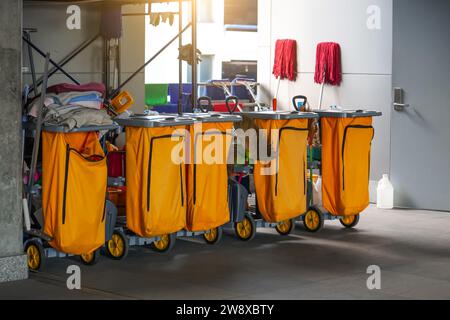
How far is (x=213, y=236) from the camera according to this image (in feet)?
23.8

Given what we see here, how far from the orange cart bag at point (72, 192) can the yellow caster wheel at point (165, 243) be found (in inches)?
30.5

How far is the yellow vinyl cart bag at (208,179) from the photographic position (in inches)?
266

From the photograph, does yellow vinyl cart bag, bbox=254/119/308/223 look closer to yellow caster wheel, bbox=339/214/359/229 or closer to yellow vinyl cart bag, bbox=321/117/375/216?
yellow vinyl cart bag, bbox=321/117/375/216

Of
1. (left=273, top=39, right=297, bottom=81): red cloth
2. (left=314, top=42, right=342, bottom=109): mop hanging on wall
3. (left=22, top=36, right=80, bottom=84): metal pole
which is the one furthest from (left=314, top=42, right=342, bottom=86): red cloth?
(left=22, top=36, right=80, bottom=84): metal pole

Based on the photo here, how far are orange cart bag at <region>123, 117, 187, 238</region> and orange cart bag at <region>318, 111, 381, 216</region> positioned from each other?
160 cm

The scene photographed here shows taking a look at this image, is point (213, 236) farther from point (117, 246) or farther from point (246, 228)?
point (117, 246)

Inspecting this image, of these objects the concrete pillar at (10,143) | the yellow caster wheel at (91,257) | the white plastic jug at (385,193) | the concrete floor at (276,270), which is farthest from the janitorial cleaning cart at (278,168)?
the concrete pillar at (10,143)

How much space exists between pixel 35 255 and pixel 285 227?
7.52 ft

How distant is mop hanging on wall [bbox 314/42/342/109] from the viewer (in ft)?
32.1

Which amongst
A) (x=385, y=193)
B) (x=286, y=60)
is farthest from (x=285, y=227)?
(x=286, y=60)

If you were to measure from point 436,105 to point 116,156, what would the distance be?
346cm

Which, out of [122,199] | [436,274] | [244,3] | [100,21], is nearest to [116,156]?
[122,199]

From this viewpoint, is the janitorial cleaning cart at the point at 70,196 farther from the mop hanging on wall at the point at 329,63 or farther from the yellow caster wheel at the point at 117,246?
the mop hanging on wall at the point at 329,63

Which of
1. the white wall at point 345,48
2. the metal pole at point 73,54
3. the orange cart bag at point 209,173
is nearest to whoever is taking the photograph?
the orange cart bag at point 209,173
